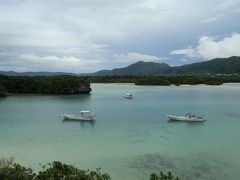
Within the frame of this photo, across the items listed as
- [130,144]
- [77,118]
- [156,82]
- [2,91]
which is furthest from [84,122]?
[156,82]

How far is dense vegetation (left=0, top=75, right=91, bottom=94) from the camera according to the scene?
247ft

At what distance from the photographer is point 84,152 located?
80.2 feet

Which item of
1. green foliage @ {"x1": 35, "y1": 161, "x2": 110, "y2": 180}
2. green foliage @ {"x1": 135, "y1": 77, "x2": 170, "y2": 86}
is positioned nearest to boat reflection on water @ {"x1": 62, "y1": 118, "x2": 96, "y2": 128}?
green foliage @ {"x1": 35, "y1": 161, "x2": 110, "y2": 180}

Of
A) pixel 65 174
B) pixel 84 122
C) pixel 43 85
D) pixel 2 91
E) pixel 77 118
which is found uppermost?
pixel 43 85

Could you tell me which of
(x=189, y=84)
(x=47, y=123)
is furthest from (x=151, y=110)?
(x=189, y=84)

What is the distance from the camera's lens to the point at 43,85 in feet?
250

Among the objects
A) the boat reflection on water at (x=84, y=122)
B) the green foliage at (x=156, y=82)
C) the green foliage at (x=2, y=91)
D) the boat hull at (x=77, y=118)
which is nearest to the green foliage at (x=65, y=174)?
the boat reflection on water at (x=84, y=122)

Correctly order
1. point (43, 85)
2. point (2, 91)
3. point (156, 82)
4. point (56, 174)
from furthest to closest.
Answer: point (156, 82) < point (43, 85) < point (2, 91) < point (56, 174)

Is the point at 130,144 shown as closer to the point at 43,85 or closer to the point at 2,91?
the point at 2,91

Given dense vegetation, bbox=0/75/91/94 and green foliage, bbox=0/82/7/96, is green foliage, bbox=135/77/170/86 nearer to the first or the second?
dense vegetation, bbox=0/75/91/94

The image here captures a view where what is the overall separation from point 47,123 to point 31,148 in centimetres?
1232

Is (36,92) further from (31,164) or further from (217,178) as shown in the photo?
(217,178)

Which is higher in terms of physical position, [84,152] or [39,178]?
[39,178]

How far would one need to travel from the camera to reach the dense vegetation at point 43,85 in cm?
7531
